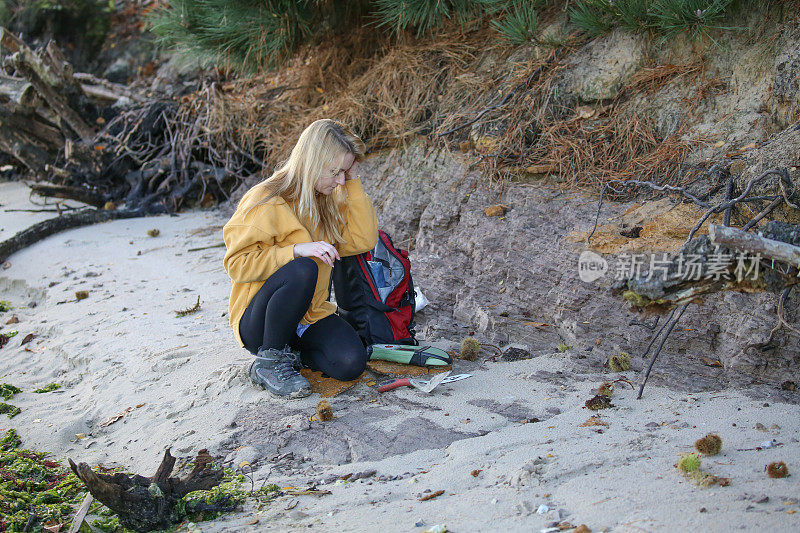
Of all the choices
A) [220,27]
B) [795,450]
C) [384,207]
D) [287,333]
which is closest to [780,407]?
[795,450]

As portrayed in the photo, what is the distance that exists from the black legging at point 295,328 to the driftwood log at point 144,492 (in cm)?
91

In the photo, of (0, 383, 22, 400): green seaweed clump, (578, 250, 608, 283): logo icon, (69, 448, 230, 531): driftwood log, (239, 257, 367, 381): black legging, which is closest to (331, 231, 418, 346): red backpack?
(239, 257, 367, 381): black legging

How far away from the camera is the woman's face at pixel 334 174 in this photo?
10.5 ft

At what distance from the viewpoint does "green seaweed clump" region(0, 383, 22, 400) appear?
3550mm

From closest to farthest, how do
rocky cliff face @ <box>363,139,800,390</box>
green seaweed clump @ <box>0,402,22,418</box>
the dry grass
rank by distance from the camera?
1. rocky cliff face @ <box>363,139,800,390</box>
2. green seaweed clump @ <box>0,402,22,418</box>
3. the dry grass

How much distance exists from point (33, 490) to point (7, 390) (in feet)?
4.20

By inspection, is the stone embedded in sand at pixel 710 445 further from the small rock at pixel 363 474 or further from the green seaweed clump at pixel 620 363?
the small rock at pixel 363 474

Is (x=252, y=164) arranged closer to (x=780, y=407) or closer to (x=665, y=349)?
(x=665, y=349)

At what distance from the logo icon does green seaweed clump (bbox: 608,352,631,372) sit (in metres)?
0.57

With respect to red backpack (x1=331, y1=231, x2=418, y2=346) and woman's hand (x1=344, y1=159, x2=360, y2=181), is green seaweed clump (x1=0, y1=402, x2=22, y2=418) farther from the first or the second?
woman's hand (x1=344, y1=159, x2=360, y2=181)

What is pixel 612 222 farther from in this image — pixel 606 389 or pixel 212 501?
pixel 212 501

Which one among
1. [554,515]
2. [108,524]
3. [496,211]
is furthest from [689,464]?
[496,211]

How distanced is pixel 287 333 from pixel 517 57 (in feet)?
9.70

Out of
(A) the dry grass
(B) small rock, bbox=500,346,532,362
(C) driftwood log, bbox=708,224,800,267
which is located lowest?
A: (B) small rock, bbox=500,346,532,362
